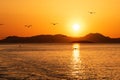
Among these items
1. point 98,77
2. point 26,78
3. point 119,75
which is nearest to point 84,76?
point 98,77

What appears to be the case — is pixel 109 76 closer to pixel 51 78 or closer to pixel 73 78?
pixel 73 78

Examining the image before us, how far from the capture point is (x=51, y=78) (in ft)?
192

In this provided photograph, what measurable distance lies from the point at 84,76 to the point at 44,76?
769cm

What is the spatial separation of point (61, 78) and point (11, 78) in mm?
8909

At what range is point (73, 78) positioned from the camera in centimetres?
5934

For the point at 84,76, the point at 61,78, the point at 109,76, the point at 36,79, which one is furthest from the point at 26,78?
the point at 109,76

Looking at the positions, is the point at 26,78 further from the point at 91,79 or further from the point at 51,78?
the point at 91,79

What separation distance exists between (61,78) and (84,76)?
5.65 metres

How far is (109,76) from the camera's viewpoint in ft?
204

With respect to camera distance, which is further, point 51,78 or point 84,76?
point 84,76

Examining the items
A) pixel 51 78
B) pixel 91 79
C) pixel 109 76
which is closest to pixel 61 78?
pixel 51 78

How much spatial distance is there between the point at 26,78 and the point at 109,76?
1589cm

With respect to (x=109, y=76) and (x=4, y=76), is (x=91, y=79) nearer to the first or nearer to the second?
(x=109, y=76)

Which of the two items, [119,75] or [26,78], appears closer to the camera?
[26,78]
